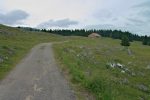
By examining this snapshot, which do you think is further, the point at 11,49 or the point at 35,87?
the point at 11,49

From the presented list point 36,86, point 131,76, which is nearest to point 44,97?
point 36,86

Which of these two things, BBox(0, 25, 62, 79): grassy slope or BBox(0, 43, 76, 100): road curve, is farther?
BBox(0, 25, 62, 79): grassy slope

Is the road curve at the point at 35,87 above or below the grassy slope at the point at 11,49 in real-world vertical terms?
above

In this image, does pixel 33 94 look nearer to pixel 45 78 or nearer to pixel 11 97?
pixel 11 97

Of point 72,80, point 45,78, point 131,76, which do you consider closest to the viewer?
point 72,80

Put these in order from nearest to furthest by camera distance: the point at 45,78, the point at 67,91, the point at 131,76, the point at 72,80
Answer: the point at 67,91
the point at 72,80
the point at 45,78
the point at 131,76

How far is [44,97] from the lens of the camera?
15.8 meters

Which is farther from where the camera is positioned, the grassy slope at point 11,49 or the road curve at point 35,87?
the grassy slope at point 11,49

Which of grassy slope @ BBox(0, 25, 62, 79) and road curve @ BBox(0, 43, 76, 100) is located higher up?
road curve @ BBox(0, 43, 76, 100)

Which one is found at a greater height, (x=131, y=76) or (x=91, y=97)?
(x=91, y=97)

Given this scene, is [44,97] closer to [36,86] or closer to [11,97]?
[11,97]

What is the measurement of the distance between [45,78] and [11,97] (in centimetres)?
651

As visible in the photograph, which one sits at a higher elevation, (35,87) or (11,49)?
(35,87)

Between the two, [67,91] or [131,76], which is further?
[131,76]
